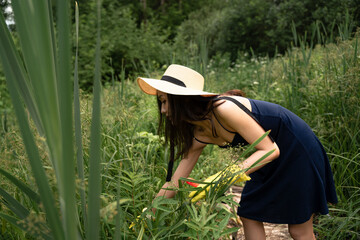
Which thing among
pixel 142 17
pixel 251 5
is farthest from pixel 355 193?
pixel 142 17

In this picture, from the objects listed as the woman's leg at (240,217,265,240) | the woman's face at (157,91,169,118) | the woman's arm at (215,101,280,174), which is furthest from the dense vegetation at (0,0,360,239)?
the woman's leg at (240,217,265,240)

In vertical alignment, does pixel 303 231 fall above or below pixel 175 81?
below

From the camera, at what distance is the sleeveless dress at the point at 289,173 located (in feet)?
5.99

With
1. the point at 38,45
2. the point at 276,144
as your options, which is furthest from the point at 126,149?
the point at 38,45

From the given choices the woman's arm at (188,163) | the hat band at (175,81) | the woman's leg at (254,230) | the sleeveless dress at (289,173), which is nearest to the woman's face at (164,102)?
the hat band at (175,81)

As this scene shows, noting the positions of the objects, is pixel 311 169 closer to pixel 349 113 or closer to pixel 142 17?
pixel 349 113

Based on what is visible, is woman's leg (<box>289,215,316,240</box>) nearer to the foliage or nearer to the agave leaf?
Result: the agave leaf

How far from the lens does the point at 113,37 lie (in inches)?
395

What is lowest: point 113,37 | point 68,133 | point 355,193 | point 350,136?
point 355,193

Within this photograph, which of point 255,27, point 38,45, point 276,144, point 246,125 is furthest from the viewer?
point 255,27

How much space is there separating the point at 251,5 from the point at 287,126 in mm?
12206

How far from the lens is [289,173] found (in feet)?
6.03

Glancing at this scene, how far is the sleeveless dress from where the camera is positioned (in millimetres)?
1825

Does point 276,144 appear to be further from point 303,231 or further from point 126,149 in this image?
point 126,149
